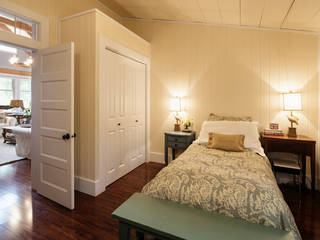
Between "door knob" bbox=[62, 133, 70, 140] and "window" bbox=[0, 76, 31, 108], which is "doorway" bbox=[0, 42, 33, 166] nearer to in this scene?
"window" bbox=[0, 76, 31, 108]

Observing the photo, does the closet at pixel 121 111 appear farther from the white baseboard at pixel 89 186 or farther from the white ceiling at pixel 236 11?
the white ceiling at pixel 236 11

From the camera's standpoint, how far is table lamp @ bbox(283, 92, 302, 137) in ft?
8.71

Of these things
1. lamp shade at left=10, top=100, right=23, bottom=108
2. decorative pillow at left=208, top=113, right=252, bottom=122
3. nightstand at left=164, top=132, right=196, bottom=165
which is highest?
lamp shade at left=10, top=100, right=23, bottom=108

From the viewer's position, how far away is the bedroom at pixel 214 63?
241cm

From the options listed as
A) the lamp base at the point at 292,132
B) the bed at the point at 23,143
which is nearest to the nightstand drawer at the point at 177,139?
the lamp base at the point at 292,132

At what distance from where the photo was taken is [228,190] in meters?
1.43

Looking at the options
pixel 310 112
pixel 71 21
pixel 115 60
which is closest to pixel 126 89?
pixel 115 60

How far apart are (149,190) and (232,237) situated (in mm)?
759

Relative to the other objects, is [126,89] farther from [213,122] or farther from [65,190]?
[65,190]

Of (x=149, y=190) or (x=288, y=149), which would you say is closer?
(x=149, y=190)

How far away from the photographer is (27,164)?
372cm

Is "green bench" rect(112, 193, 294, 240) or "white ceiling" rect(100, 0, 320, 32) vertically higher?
"white ceiling" rect(100, 0, 320, 32)

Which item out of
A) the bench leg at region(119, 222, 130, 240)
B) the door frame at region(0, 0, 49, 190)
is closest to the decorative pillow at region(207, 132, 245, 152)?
the bench leg at region(119, 222, 130, 240)

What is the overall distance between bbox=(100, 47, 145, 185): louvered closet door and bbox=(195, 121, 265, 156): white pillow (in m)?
1.30
